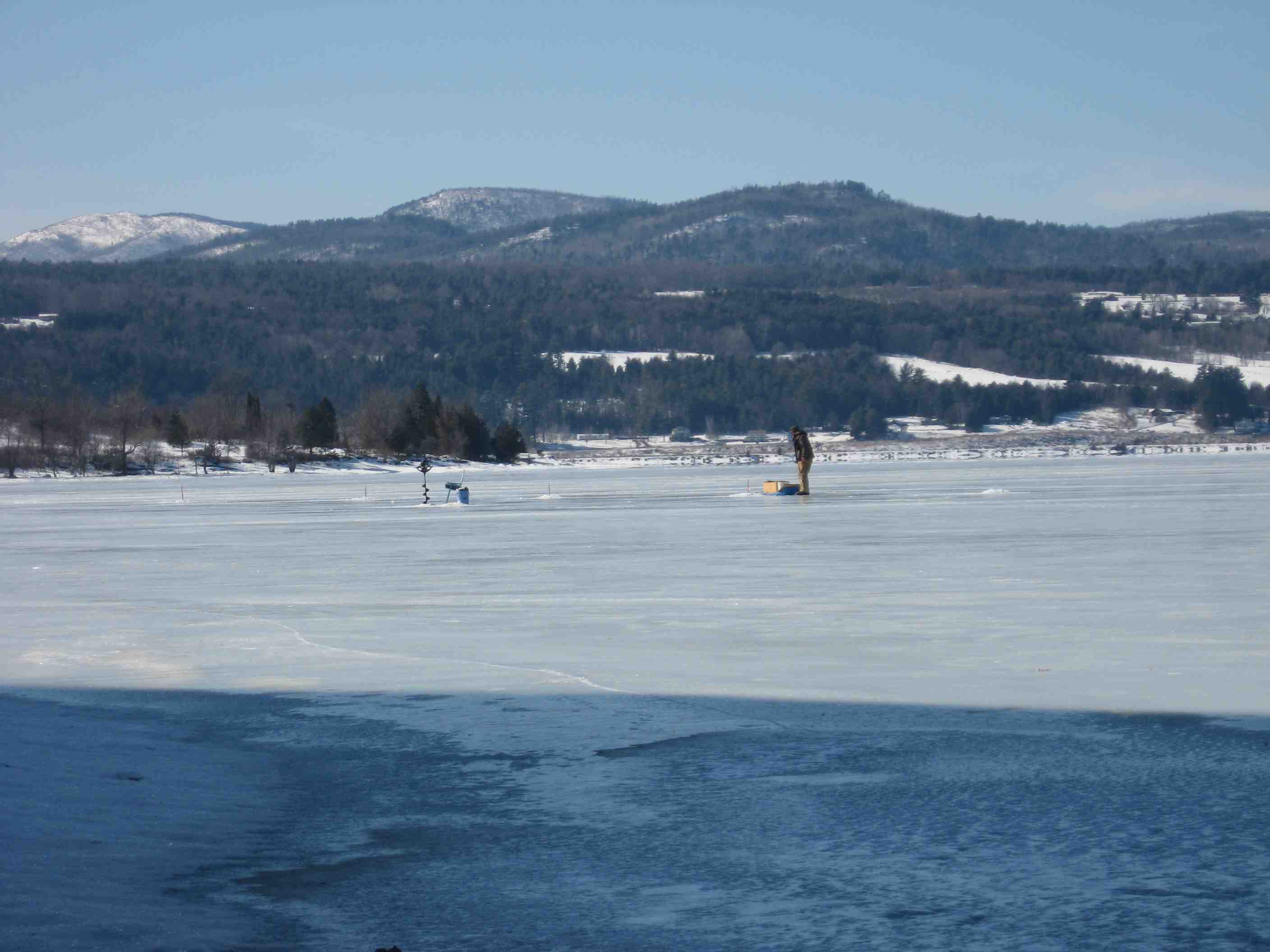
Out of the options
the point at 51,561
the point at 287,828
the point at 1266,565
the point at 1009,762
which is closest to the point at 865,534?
the point at 1266,565

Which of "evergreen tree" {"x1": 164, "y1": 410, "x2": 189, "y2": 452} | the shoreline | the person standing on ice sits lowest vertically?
the shoreline

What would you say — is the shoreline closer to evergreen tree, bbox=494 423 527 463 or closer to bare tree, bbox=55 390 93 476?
evergreen tree, bbox=494 423 527 463

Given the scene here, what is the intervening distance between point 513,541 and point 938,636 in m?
12.0

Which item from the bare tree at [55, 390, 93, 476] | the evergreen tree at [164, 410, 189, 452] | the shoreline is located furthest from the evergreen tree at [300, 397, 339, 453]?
Result: the bare tree at [55, 390, 93, 476]

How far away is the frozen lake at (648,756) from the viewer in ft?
16.3

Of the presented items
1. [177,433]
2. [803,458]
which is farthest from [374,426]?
[803,458]

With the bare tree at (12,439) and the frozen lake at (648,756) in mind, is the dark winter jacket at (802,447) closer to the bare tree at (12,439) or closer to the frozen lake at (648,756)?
the frozen lake at (648,756)

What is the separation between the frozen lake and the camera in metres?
4.98

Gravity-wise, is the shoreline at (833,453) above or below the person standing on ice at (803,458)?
below

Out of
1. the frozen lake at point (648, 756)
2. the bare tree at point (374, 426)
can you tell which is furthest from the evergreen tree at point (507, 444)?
the frozen lake at point (648, 756)

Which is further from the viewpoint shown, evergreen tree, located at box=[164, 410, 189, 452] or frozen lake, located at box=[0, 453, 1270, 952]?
evergreen tree, located at box=[164, 410, 189, 452]

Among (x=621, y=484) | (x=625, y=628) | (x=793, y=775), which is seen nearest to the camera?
(x=793, y=775)

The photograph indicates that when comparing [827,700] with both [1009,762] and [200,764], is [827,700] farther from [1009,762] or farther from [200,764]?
[200,764]

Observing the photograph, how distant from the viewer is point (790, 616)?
12.4 meters
